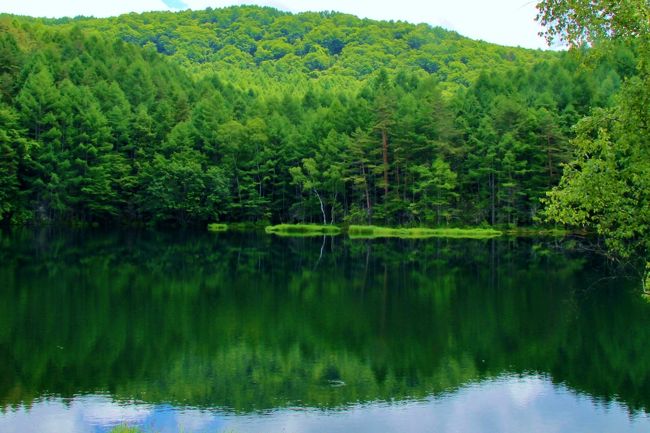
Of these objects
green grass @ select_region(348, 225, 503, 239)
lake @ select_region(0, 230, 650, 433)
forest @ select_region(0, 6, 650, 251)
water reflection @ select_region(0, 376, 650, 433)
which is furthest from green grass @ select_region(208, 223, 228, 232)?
water reflection @ select_region(0, 376, 650, 433)

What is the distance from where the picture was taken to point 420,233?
5591cm

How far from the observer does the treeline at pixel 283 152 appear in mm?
59000

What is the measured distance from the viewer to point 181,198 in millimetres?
65500

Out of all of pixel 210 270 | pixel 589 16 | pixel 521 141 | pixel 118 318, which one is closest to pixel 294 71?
pixel 521 141

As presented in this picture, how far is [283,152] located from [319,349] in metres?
52.2

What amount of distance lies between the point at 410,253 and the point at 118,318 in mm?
23716

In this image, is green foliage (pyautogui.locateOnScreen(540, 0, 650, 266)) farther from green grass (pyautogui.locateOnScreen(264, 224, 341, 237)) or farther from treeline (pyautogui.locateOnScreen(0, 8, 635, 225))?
A: green grass (pyautogui.locateOnScreen(264, 224, 341, 237))

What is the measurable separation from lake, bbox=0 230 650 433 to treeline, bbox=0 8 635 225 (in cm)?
2752

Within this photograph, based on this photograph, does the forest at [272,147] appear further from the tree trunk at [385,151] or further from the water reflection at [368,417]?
the water reflection at [368,417]

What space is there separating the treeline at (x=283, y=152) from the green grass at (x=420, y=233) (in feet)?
9.33

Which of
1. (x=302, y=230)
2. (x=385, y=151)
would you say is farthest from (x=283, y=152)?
(x=302, y=230)

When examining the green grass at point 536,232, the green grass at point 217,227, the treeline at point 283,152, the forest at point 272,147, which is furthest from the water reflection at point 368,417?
the green grass at point 217,227

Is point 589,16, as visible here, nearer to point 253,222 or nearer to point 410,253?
point 410,253

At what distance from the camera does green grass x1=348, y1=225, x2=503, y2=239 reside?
54.5 m
